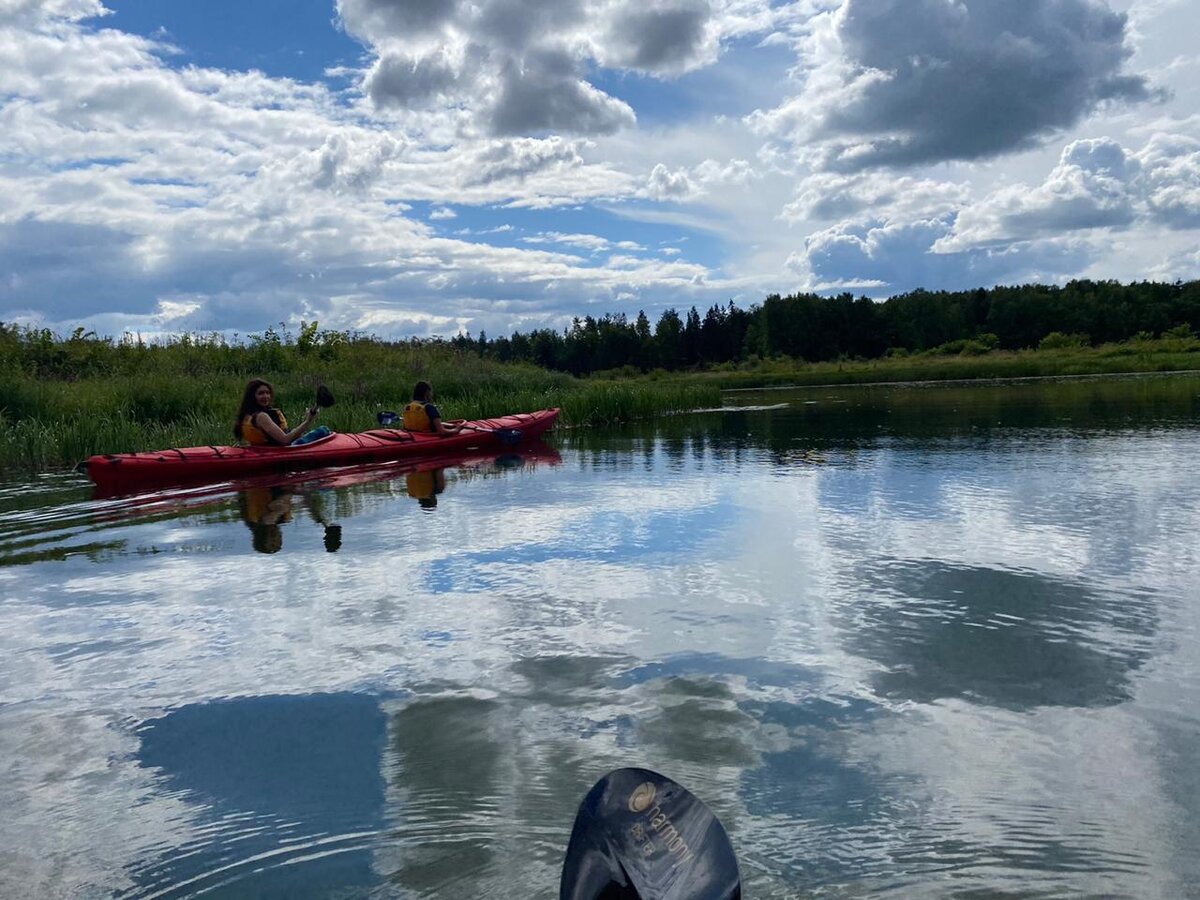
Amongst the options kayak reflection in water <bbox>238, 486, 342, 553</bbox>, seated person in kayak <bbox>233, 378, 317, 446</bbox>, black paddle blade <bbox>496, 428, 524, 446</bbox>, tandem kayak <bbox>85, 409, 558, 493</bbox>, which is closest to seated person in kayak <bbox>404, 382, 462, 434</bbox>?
tandem kayak <bbox>85, 409, 558, 493</bbox>

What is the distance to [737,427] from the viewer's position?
2028cm

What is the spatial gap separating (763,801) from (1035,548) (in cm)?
458

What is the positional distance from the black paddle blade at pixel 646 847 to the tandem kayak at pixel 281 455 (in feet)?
32.9

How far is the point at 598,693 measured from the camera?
14.2 ft

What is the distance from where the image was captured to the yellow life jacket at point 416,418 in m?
14.7

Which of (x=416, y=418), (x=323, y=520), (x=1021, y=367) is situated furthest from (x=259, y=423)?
(x=1021, y=367)

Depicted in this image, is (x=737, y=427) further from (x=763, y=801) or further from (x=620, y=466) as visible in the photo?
(x=763, y=801)

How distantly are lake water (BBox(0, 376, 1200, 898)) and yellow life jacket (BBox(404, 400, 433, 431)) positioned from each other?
5.39 m

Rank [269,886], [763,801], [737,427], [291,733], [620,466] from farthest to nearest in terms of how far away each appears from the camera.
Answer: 1. [737,427]
2. [620,466]
3. [291,733]
4. [763,801]
5. [269,886]

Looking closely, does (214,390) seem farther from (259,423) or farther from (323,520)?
(323,520)

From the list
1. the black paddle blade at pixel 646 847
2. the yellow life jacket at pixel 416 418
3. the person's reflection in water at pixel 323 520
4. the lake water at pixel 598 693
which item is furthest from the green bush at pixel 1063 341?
the black paddle blade at pixel 646 847

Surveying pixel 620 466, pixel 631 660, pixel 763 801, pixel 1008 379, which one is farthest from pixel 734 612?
pixel 1008 379

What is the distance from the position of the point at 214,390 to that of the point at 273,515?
958 cm

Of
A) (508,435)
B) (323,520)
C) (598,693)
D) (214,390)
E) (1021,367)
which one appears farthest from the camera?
(1021,367)
